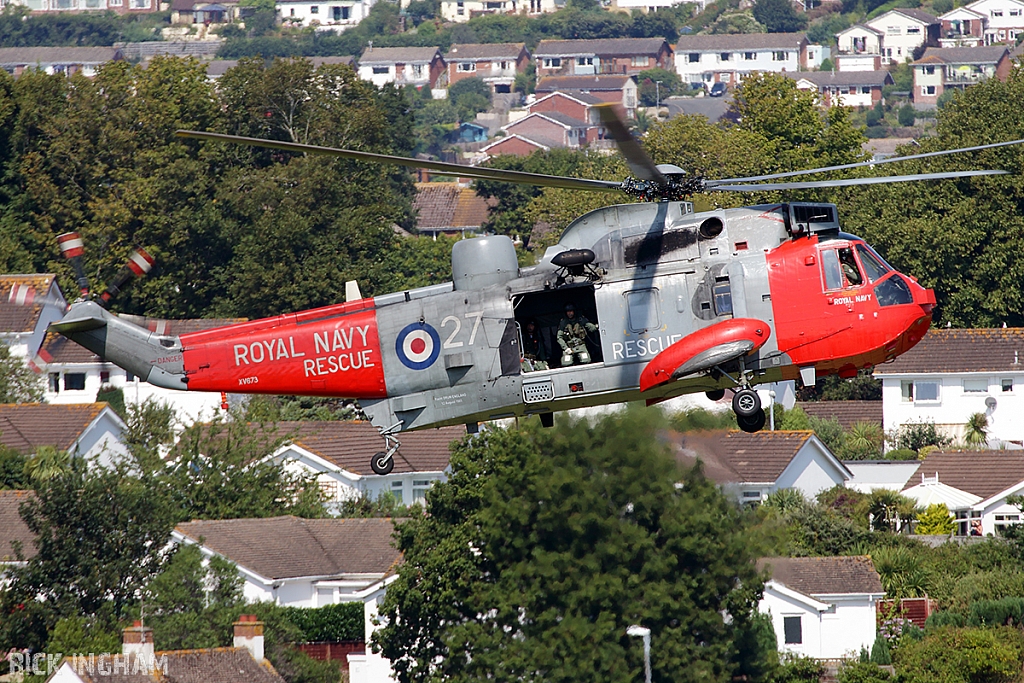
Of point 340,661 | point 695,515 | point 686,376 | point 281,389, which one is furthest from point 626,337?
point 340,661

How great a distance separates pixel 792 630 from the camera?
155ft

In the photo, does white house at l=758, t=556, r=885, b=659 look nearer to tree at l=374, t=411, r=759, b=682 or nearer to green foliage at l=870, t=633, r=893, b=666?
green foliage at l=870, t=633, r=893, b=666

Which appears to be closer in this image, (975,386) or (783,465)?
(783,465)

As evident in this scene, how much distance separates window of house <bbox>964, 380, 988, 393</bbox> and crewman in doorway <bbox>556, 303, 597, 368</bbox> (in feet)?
169

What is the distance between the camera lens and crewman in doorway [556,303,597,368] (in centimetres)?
2495

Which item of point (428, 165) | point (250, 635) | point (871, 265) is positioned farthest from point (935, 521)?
point (428, 165)

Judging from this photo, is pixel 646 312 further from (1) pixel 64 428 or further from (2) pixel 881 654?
(1) pixel 64 428

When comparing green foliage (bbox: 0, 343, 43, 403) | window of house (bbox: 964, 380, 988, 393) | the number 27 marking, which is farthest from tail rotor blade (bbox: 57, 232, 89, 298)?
window of house (bbox: 964, 380, 988, 393)

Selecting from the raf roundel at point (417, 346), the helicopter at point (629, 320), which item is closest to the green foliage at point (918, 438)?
the helicopter at point (629, 320)

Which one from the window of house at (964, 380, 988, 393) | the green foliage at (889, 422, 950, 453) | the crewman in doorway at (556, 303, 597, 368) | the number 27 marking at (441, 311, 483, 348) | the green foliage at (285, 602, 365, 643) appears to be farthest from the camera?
the window of house at (964, 380, 988, 393)

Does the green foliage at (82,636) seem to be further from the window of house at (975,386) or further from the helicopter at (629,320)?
the window of house at (975,386)

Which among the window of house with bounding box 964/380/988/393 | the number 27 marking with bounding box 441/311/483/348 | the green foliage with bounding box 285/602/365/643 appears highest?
the number 27 marking with bounding box 441/311/483/348

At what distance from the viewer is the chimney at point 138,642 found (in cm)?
4096

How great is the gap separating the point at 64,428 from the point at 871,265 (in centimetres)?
4480
